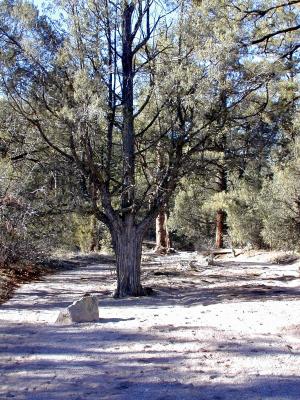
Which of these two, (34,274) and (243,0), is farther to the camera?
(34,274)

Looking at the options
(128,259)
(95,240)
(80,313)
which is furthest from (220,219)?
(80,313)

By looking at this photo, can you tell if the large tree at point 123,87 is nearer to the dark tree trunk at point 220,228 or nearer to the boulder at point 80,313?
the boulder at point 80,313

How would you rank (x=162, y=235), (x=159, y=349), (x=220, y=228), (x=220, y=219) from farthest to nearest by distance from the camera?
(x=162, y=235) < (x=220, y=228) < (x=220, y=219) < (x=159, y=349)

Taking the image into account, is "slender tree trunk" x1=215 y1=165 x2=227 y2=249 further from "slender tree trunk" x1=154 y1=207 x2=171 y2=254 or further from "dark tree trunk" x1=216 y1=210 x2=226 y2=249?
"slender tree trunk" x1=154 y1=207 x2=171 y2=254

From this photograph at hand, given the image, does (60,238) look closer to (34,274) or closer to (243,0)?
(34,274)

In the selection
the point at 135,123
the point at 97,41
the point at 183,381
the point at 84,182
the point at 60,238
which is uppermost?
the point at 97,41

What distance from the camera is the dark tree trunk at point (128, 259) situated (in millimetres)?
11664

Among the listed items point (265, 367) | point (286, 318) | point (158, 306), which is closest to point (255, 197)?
point (158, 306)

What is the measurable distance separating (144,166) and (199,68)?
104 inches

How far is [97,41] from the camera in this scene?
36.8 feet

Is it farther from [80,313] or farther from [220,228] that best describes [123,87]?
[220,228]

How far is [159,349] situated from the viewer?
20.9ft

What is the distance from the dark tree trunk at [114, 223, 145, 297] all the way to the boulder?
A: 11.2 feet

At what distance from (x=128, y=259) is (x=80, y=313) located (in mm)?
3702
